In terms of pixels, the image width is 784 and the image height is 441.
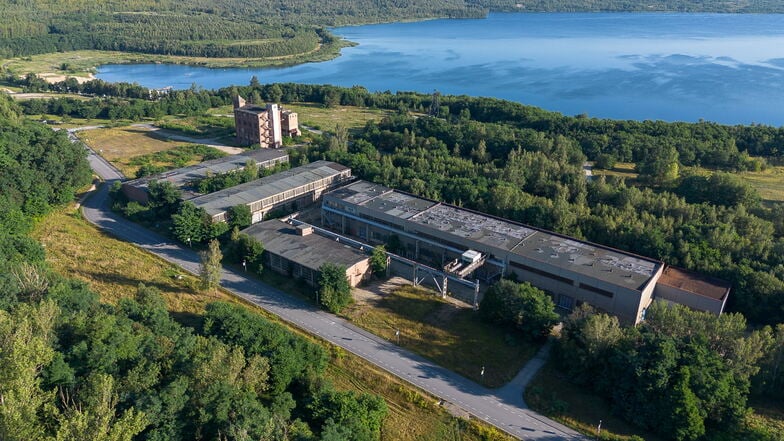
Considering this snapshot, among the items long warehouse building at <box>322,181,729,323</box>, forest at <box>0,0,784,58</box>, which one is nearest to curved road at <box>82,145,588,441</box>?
long warehouse building at <box>322,181,729,323</box>

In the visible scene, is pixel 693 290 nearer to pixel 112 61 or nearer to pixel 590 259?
pixel 590 259

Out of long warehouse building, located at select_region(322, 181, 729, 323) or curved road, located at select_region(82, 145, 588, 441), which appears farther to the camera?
long warehouse building, located at select_region(322, 181, 729, 323)

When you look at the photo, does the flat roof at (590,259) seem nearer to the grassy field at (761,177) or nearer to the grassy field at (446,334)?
the grassy field at (446,334)

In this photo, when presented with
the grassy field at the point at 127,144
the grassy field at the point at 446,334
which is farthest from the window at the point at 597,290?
the grassy field at the point at 127,144

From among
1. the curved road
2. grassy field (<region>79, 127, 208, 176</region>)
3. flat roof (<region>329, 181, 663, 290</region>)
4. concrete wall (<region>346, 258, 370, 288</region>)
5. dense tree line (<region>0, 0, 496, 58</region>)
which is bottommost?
the curved road

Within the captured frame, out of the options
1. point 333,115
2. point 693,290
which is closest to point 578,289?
point 693,290

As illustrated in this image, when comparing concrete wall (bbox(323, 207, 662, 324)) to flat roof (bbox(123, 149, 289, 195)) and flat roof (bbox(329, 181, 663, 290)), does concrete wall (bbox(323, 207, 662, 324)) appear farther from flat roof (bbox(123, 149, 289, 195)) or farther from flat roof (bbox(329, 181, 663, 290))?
flat roof (bbox(123, 149, 289, 195))
